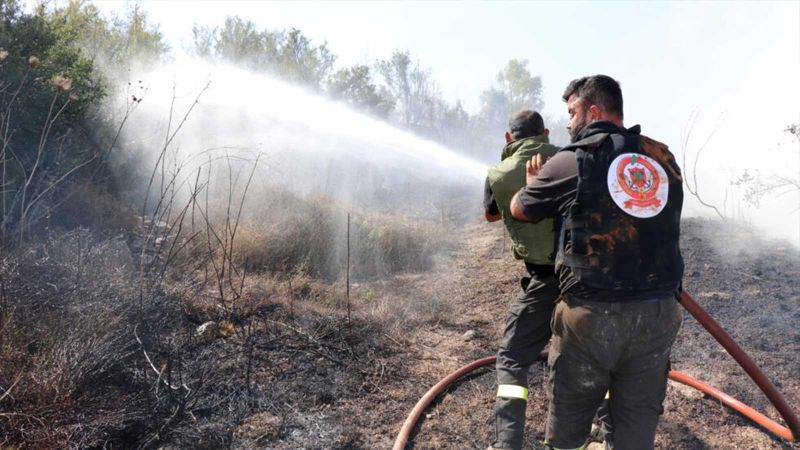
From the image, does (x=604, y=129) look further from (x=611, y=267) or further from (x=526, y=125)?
(x=526, y=125)

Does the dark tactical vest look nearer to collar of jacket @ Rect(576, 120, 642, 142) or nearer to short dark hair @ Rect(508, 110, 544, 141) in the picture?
collar of jacket @ Rect(576, 120, 642, 142)

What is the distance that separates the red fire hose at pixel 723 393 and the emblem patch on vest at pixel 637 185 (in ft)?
2.40

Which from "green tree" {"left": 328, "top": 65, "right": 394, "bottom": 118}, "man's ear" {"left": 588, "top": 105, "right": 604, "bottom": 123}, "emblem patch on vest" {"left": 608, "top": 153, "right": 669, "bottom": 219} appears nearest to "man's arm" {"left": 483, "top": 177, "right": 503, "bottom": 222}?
"man's ear" {"left": 588, "top": 105, "right": 604, "bottom": 123}

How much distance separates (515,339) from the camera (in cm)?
294

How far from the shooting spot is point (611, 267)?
7.06 feet

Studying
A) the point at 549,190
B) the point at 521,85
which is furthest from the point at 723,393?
the point at 521,85

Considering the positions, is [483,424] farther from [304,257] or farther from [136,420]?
[304,257]

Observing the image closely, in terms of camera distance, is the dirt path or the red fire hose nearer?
the red fire hose

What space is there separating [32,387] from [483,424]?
2611 mm

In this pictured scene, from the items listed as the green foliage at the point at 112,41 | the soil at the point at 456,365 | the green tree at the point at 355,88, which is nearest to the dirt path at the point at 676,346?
the soil at the point at 456,365

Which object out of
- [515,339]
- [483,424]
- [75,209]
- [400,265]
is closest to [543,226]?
[515,339]

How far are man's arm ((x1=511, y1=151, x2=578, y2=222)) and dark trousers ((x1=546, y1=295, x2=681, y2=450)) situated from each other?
1.35 feet

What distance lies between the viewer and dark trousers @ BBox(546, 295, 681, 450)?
2225 millimetres

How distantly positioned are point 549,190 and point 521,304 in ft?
2.89
